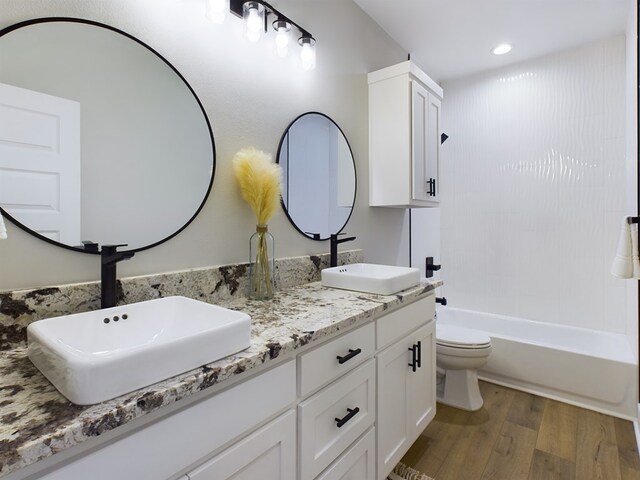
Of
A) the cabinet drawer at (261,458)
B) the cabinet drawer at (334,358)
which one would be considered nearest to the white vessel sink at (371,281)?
the cabinet drawer at (334,358)

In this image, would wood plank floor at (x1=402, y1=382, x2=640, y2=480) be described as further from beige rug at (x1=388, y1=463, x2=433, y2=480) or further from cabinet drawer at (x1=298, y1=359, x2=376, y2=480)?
cabinet drawer at (x1=298, y1=359, x2=376, y2=480)

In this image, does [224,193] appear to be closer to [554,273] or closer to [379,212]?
[379,212]

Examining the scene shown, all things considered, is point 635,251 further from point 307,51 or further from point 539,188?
point 307,51

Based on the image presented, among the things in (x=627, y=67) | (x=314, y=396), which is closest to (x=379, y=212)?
(x=314, y=396)

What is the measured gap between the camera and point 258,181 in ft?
4.14

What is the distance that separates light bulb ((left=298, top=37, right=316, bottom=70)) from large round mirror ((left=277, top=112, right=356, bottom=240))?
0.22m

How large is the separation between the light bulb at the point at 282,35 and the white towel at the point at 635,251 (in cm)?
191

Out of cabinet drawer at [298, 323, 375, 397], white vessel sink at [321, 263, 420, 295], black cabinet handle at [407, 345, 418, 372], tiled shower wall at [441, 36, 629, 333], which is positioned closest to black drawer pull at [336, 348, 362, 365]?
cabinet drawer at [298, 323, 375, 397]

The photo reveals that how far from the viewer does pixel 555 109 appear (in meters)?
2.70

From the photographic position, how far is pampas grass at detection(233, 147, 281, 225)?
127 cm

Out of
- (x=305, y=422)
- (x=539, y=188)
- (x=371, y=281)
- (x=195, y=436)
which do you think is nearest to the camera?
(x=195, y=436)

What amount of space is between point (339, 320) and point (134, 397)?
1.92ft

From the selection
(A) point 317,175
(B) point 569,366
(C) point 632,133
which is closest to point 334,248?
(A) point 317,175

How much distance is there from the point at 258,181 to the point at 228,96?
366 millimetres
